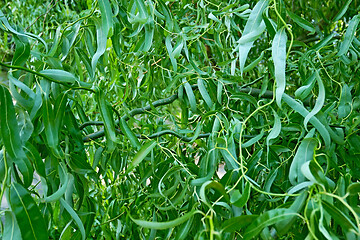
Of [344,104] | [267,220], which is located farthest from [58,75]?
[344,104]

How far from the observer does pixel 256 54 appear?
4.36 ft

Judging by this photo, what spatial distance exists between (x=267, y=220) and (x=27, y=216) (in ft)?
0.62

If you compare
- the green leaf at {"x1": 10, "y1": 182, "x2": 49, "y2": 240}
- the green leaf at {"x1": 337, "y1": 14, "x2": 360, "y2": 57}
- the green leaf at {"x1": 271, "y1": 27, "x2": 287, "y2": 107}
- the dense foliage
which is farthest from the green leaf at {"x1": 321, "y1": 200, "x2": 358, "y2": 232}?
the green leaf at {"x1": 337, "y1": 14, "x2": 360, "y2": 57}

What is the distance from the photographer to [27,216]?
12.1 inches

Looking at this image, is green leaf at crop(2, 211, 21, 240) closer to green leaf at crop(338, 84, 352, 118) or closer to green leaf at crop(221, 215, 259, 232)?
green leaf at crop(221, 215, 259, 232)

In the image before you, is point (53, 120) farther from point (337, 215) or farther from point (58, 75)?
point (337, 215)

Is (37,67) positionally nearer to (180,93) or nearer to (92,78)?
(92,78)

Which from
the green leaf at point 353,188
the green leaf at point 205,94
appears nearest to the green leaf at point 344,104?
the green leaf at point 205,94

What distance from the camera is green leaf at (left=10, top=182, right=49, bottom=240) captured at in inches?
12.0

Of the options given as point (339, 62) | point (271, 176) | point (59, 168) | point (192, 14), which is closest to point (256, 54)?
point (192, 14)

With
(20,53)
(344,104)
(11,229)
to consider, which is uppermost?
(20,53)

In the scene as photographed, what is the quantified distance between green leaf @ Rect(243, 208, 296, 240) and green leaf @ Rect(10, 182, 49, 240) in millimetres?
165

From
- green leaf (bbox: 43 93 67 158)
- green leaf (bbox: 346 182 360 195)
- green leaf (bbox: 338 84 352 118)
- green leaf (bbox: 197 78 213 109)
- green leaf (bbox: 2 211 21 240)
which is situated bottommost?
green leaf (bbox: 338 84 352 118)

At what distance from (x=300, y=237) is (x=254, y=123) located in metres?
0.23
